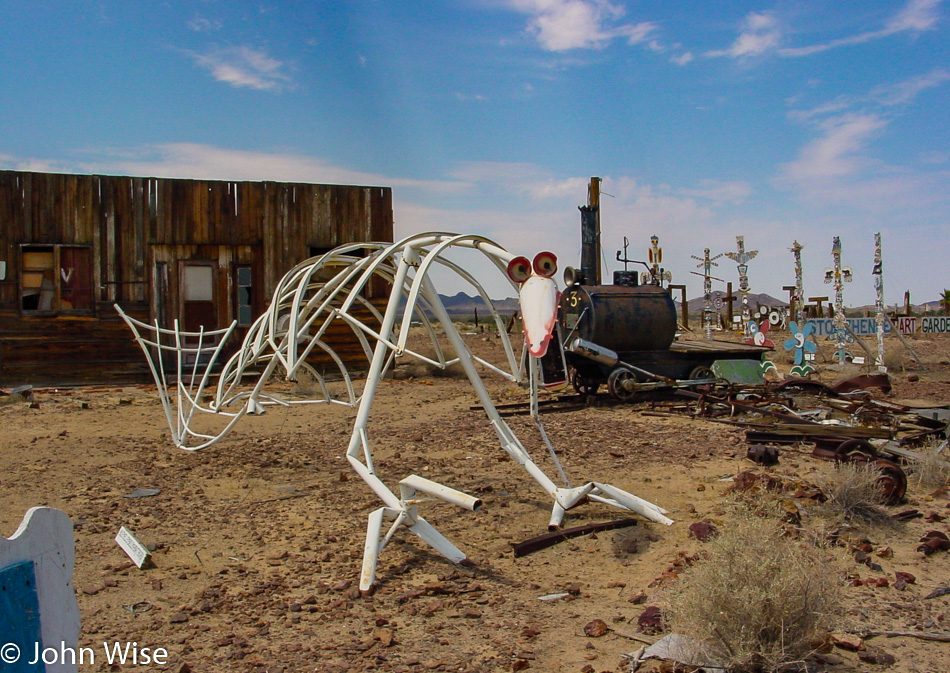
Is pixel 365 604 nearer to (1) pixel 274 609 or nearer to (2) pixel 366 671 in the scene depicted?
(1) pixel 274 609

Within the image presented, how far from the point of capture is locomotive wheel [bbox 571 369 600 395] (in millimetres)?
13664

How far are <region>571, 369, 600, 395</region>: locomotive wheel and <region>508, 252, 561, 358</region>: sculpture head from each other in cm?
867

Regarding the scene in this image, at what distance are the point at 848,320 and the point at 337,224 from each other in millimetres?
12931

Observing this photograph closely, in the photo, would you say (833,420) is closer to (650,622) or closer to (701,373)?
Result: (701,373)

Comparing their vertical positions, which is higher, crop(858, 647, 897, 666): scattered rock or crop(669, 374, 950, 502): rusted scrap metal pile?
crop(669, 374, 950, 502): rusted scrap metal pile

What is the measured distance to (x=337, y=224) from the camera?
18.9 metres

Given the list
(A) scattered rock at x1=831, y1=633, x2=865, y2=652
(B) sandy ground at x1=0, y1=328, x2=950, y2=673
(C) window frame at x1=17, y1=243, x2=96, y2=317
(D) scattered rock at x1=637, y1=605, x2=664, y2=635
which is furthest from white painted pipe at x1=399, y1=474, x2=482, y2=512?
(C) window frame at x1=17, y1=243, x2=96, y2=317

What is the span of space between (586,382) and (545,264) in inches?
346

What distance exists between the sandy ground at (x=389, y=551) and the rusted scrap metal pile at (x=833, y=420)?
279 millimetres

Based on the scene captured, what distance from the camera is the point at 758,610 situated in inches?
143

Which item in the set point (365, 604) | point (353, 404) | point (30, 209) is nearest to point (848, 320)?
point (353, 404)

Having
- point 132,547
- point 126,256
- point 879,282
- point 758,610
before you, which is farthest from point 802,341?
point 126,256

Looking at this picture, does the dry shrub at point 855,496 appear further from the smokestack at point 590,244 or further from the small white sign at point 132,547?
the smokestack at point 590,244

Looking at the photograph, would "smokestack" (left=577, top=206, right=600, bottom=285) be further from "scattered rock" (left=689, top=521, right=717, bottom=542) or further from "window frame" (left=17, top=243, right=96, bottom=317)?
"scattered rock" (left=689, top=521, right=717, bottom=542)
